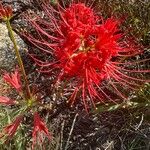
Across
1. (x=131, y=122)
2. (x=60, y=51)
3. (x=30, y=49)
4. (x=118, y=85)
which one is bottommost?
(x=131, y=122)

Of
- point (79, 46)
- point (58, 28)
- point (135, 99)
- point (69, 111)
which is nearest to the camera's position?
point (79, 46)

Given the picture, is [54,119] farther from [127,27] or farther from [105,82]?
[127,27]

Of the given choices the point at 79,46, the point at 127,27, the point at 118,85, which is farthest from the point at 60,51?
the point at 127,27

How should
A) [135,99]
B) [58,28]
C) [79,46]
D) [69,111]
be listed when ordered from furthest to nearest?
[69,111] → [135,99] → [58,28] → [79,46]

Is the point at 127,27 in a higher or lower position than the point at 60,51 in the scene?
lower

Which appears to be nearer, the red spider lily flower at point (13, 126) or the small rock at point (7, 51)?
the red spider lily flower at point (13, 126)

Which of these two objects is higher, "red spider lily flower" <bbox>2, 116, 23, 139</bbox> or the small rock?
the small rock

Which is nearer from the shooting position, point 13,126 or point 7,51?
point 13,126

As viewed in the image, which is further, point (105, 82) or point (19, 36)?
point (19, 36)

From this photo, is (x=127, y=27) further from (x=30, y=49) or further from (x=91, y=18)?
(x=91, y=18)

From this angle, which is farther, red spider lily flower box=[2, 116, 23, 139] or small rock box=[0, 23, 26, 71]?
small rock box=[0, 23, 26, 71]

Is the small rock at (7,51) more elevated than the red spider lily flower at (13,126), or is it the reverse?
the small rock at (7,51)
